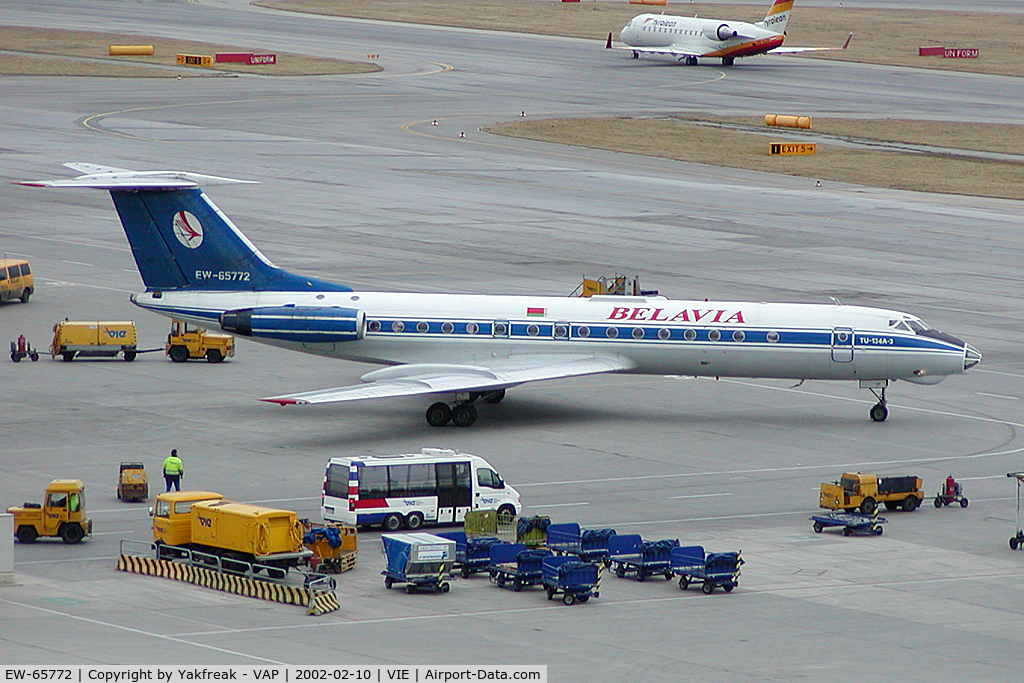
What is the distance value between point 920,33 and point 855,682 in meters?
164

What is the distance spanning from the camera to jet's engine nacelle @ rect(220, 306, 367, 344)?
46.9m

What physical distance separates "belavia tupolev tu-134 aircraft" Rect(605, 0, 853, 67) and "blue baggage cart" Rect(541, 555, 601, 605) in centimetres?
12074

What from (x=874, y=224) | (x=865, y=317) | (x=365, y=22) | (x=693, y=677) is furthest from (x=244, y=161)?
(x=365, y=22)

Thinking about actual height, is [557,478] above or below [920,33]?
below

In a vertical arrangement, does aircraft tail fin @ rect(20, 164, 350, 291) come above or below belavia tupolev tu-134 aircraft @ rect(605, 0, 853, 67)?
below

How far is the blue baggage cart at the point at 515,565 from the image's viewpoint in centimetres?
3097

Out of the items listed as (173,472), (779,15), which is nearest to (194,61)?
(779,15)

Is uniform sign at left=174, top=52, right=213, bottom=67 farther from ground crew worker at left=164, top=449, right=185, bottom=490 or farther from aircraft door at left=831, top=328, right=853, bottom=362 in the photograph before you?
ground crew worker at left=164, top=449, right=185, bottom=490

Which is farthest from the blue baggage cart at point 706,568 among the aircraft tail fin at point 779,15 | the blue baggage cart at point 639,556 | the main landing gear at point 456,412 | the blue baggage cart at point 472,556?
the aircraft tail fin at point 779,15

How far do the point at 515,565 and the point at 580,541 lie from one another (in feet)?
5.78

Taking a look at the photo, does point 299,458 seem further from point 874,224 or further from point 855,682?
point 874,224

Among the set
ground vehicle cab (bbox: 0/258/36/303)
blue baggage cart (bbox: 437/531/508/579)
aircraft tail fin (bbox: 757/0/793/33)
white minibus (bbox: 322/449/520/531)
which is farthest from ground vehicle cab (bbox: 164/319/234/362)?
aircraft tail fin (bbox: 757/0/793/33)

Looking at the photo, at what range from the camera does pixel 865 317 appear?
47.2 metres

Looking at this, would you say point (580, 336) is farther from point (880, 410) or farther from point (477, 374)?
point (880, 410)
